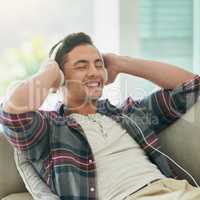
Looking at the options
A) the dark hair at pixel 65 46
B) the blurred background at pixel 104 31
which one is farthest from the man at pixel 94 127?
the blurred background at pixel 104 31

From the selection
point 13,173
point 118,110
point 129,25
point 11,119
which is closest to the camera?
point 11,119

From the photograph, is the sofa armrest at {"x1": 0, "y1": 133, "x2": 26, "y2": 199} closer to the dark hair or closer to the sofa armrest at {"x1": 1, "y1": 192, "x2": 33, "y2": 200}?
the sofa armrest at {"x1": 1, "y1": 192, "x2": 33, "y2": 200}

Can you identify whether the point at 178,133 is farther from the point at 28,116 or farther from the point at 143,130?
the point at 28,116

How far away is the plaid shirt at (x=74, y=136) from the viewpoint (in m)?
1.46

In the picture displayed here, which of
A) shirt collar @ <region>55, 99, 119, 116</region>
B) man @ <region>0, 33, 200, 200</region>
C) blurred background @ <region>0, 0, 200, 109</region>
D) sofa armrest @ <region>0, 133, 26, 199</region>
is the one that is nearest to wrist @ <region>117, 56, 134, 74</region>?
man @ <region>0, 33, 200, 200</region>

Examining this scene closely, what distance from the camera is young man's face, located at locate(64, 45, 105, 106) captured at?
1.67 m

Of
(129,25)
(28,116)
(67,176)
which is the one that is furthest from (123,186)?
(129,25)

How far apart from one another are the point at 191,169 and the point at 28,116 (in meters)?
0.69

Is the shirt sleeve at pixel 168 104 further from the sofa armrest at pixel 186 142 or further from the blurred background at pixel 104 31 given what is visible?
the blurred background at pixel 104 31

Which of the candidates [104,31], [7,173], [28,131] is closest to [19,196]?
[7,173]

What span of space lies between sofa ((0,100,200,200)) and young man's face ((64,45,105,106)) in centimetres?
34

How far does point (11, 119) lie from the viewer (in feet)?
4.68

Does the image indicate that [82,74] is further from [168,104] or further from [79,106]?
[168,104]

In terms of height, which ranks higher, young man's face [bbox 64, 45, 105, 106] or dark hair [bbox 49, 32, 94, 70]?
dark hair [bbox 49, 32, 94, 70]
